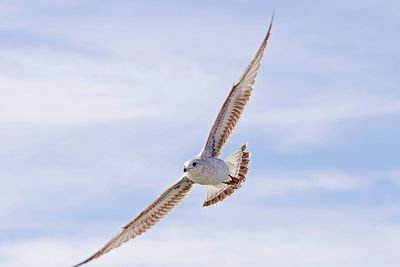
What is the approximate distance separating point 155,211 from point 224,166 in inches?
127

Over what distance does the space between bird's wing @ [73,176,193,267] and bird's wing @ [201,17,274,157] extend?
158cm

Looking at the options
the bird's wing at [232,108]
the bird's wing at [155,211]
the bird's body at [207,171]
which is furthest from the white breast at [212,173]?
the bird's wing at [155,211]

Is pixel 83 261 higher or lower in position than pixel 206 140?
lower

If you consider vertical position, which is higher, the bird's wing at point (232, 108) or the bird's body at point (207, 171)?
the bird's wing at point (232, 108)

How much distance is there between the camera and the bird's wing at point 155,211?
46094 mm

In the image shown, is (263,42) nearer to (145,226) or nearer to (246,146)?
(246,146)

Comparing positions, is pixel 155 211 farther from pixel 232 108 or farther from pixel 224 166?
pixel 232 108

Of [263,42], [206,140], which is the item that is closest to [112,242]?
[206,140]

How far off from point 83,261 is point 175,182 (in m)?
4.45

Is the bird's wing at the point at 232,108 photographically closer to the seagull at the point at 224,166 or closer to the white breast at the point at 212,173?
the seagull at the point at 224,166

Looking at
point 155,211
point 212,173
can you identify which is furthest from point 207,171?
point 155,211

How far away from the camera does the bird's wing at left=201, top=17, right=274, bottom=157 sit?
150ft

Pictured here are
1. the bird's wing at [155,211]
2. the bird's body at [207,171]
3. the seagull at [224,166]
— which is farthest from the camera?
the bird's wing at [155,211]

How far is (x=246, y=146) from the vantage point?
153ft
